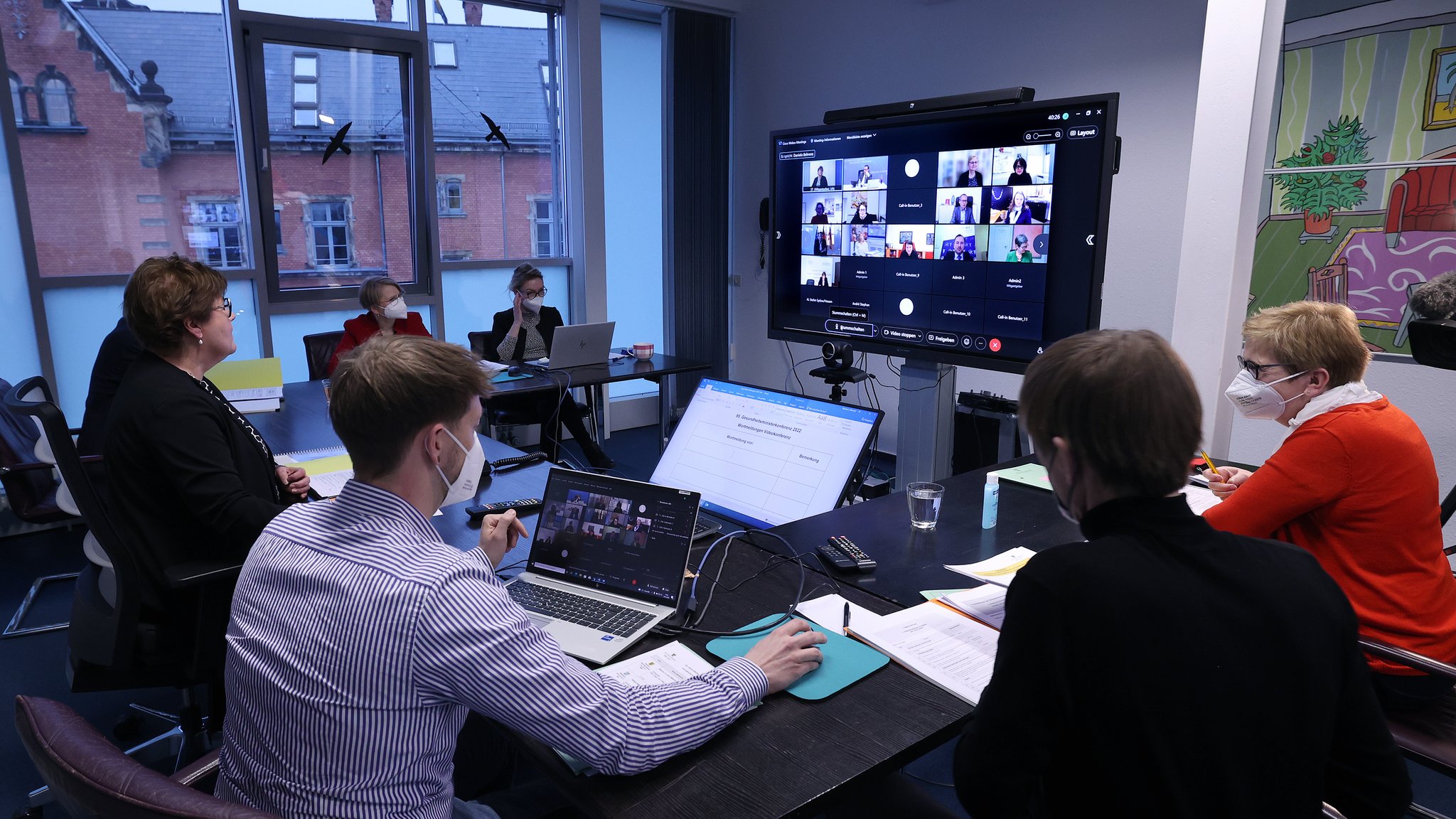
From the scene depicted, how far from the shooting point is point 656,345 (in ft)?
21.4

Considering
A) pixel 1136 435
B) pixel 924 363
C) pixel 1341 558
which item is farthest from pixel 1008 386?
pixel 1136 435

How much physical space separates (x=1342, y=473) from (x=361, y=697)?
6.03 ft

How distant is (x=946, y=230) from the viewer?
3.01m

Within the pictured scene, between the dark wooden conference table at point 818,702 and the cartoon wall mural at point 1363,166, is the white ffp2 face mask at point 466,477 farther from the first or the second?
the cartoon wall mural at point 1363,166

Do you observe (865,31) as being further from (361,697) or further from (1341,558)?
A: (361,697)

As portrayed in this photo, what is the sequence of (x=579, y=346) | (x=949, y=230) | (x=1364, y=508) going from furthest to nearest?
(x=579, y=346), (x=949, y=230), (x=1364, y=508)

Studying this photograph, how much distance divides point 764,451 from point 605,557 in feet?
1.88

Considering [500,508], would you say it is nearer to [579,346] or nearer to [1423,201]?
[579,346]

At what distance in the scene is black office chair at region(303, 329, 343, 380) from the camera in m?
4.18

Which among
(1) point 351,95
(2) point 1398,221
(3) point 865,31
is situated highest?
(3) point 865,31

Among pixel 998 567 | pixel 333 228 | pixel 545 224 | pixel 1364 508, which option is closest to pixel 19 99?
pixel 333 228

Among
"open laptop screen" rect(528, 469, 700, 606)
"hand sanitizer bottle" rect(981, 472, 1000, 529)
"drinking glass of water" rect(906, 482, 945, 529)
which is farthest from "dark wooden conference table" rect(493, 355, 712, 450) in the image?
"hand sanitizer bottle" rect(981, 472, 1000, 529)

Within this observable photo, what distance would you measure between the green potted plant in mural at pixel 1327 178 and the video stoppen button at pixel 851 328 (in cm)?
191

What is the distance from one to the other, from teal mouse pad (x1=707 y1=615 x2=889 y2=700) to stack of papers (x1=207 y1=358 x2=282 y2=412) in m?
2.74
